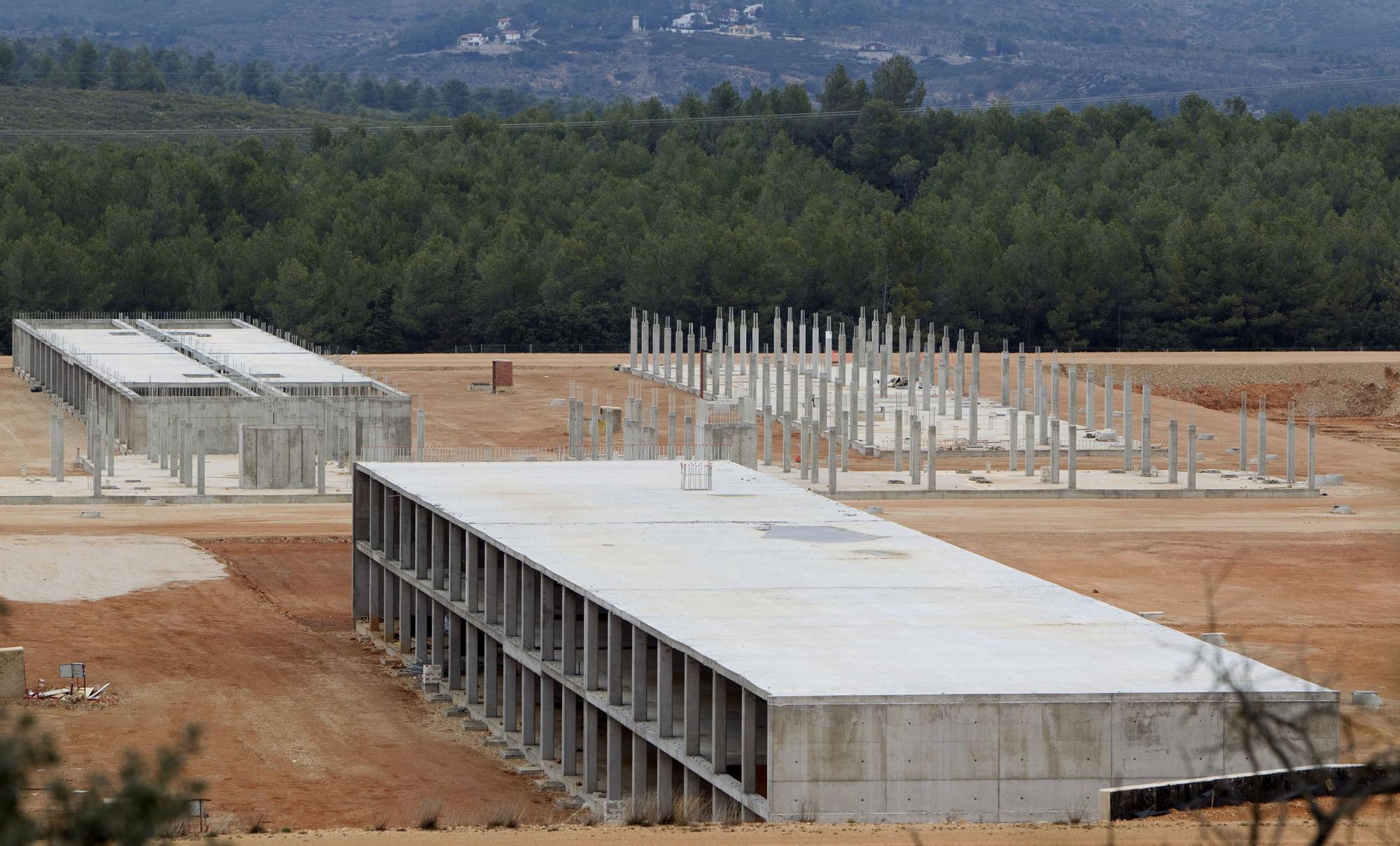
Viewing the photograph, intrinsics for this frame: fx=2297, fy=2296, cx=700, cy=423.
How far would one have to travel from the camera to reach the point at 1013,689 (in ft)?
78.1

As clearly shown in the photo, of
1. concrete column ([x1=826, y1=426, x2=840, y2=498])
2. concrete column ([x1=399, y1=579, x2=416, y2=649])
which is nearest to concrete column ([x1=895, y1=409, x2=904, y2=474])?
concrete column ([x1=826, y1=426, x2=840, y2=498])

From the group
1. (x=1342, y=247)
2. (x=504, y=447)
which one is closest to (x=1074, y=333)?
(x=1342, y=247)

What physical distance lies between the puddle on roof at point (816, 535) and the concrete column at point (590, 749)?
7669mm

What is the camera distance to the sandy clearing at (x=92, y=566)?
43500mm

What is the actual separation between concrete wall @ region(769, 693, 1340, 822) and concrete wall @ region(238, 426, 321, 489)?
37935 mm

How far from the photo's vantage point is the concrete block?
1291 inches

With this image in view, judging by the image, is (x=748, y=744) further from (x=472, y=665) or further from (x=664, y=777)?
(x=472, y=665)

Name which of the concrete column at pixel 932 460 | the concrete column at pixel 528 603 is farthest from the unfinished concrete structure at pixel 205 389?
the concrete column at pixel 528 603

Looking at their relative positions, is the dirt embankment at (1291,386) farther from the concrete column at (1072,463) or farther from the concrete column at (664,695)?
the concrete column at (664,695)

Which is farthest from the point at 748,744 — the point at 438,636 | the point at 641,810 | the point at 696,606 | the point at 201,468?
the point at 201,468

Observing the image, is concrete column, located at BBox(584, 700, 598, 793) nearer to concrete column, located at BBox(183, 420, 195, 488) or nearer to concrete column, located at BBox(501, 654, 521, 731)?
concrete column, located at BBox(501, 654, 521, 731)

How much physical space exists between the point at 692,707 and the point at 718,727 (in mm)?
943

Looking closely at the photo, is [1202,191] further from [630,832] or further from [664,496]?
[630,832]

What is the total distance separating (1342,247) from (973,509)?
216ft
